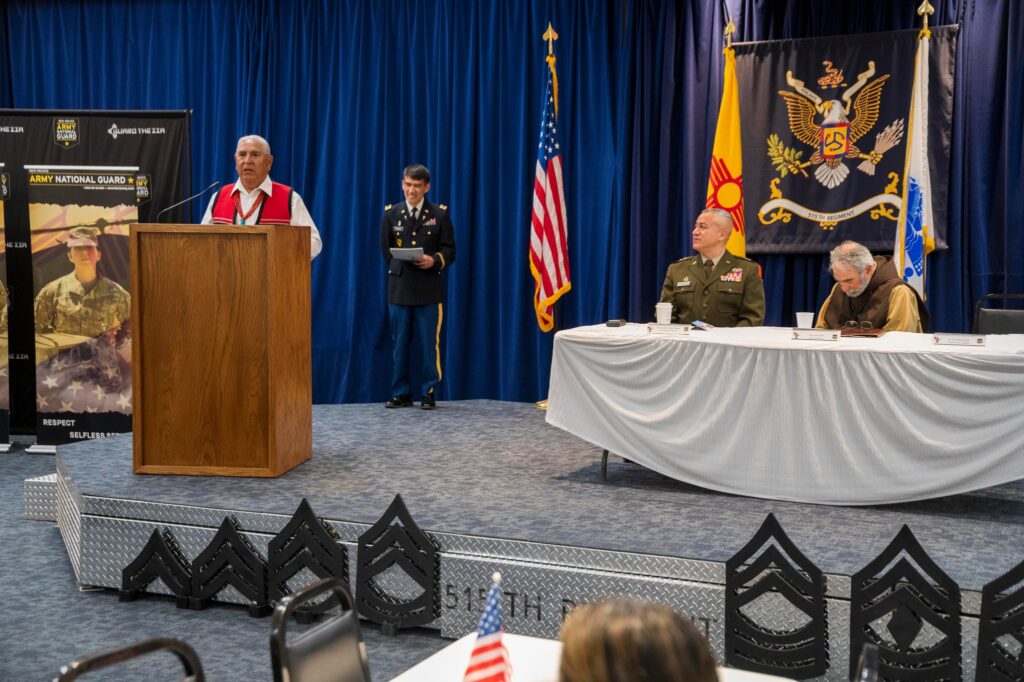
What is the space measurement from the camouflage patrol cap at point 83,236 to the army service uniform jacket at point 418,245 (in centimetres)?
180

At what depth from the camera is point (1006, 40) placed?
629 cm

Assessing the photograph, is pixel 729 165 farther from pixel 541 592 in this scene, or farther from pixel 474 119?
pixel 541 592

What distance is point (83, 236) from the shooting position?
257 inches

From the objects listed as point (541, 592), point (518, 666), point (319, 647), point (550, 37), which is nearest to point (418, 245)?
point (550, 37)

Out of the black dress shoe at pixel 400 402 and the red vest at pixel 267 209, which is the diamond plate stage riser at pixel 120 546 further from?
the black dress shoe at pixel 400 402

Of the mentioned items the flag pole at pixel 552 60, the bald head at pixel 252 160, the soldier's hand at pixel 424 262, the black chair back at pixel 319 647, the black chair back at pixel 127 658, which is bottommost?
the black chair back at pixel 319 647

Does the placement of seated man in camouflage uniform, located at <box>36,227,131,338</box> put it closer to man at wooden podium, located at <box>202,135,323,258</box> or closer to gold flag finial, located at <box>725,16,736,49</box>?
man at wooden podium, located at <box>202,135,323,258</box>

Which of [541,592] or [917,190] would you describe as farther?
[917,190]

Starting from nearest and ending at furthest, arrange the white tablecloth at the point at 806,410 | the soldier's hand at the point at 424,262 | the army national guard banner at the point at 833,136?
the white tablecloth at the point at 806,410, the army national guard banner at the point at 833,136, the soldier's hand at the point at 424,262

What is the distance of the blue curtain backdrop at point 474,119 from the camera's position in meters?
6.92

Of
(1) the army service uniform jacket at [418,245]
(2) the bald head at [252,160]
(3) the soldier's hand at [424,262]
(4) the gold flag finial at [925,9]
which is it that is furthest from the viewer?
(1) the army service uniform jacket at [418,245]

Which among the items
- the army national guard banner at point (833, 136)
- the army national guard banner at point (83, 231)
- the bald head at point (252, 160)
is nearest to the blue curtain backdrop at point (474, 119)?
the army national guard banner at point (833, 136)

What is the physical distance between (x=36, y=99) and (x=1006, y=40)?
732 centimetres

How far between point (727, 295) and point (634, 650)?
4.38m
